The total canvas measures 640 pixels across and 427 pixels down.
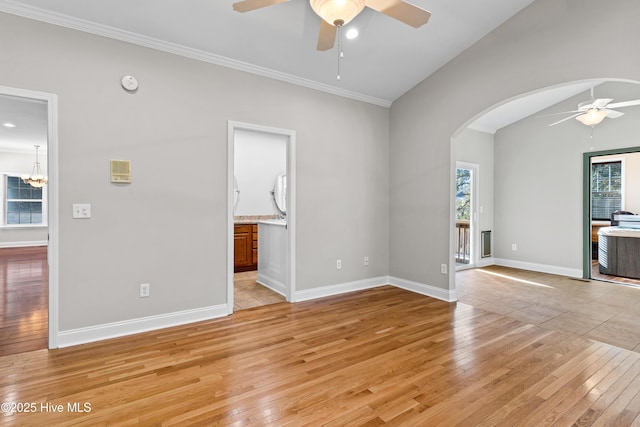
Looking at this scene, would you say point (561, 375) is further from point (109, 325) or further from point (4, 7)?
point (4, 7)

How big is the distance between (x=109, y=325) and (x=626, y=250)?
7.48 m

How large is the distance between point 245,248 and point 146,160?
3058mm

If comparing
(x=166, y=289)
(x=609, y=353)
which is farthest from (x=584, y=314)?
(x=166, y=289)

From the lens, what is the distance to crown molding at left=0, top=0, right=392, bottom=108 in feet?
8.32

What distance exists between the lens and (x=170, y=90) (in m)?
3.16

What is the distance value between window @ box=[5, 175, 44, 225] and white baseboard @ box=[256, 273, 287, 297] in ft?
27.4

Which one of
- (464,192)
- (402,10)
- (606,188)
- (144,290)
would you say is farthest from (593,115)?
(144,290)

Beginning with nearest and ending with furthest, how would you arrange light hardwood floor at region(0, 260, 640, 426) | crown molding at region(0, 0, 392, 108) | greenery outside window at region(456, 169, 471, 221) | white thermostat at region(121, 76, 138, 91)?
light hardwood floor at region(0, 260, 640, 426), crown molding at region(0, 0, 392, 108), white thermostat at region(121, 76, 138, 91), greenery outside window at region(456, 169, 471, 221)

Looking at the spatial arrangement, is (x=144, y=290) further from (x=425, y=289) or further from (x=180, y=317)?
(x=425, y=289)

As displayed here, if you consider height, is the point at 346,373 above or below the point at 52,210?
below

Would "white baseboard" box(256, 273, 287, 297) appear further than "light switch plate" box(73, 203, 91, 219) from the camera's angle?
Yes

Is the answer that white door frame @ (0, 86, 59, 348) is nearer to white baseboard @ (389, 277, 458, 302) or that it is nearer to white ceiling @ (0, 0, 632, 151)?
white ceiling @ (0, 0, 632, 151)

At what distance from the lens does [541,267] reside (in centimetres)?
583

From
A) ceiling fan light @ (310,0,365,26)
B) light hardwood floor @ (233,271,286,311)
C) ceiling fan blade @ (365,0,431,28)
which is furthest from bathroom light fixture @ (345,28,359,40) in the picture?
light hardwood floor @ (233,271,286,311)
